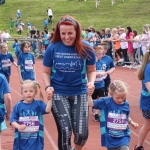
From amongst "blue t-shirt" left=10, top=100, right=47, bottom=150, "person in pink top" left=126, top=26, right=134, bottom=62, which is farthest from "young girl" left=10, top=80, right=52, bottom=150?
"person in pink top" left=126, top=26, right=134, bottom=62

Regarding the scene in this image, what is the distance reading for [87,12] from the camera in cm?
4553

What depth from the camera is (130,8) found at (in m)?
44.2

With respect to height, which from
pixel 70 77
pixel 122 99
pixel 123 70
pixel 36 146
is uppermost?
pixel 70 77

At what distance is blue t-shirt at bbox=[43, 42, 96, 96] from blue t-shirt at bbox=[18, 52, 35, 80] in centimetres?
600

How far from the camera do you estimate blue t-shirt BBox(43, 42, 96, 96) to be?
206 inches

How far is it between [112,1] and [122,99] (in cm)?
4104

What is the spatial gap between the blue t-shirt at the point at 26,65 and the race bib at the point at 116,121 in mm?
5925

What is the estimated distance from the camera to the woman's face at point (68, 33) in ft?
17.0

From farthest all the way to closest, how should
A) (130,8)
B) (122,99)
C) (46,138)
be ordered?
(130,8) < (46,138) < (122,99)

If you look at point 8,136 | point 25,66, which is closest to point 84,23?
point 25,66

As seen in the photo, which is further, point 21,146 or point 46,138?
point 46,138

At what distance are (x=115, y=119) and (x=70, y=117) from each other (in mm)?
654

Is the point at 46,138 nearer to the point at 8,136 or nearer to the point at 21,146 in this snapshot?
the point at 8,136

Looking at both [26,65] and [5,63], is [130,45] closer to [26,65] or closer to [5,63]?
[26,65]
